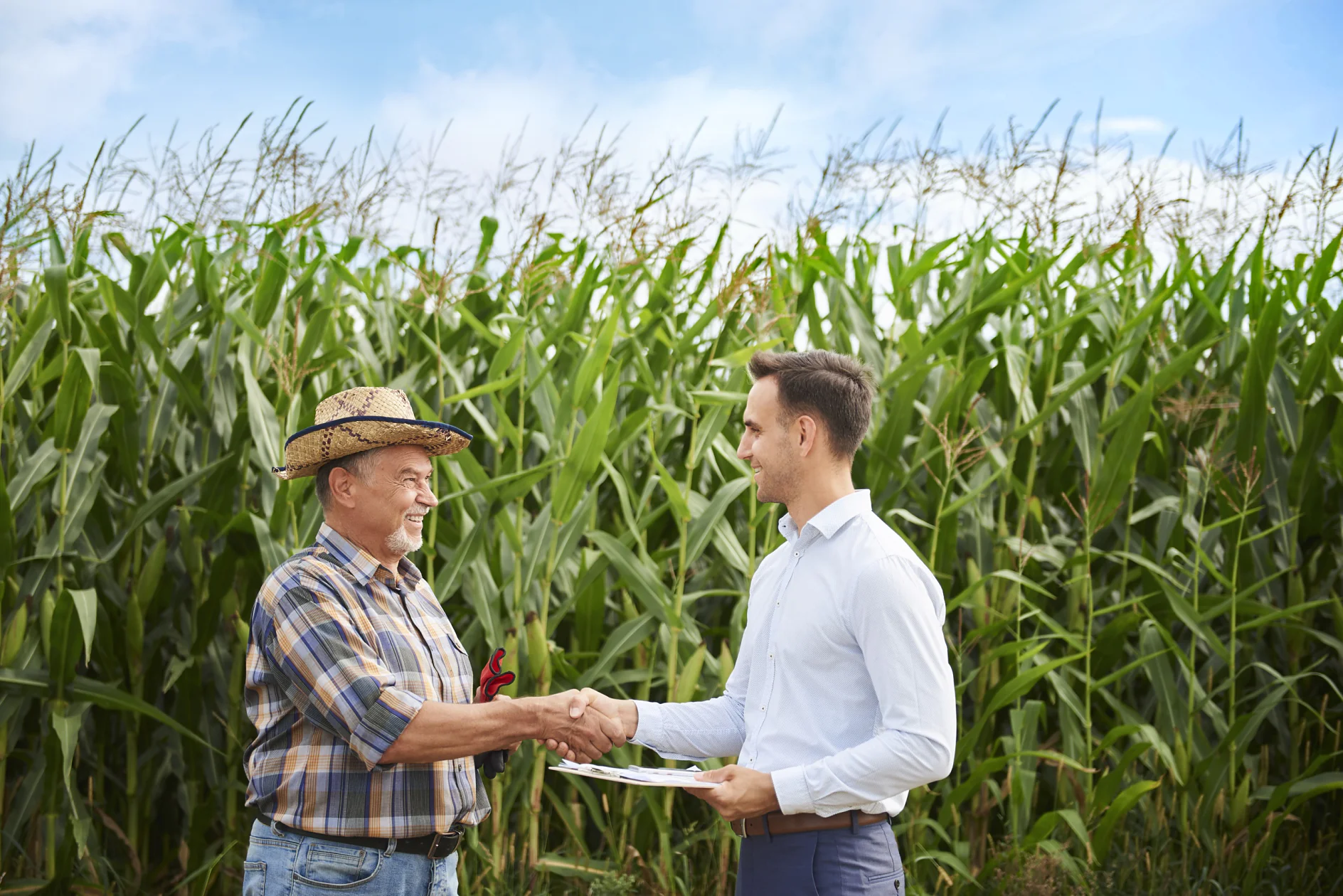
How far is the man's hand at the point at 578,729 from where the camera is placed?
7.18 ft

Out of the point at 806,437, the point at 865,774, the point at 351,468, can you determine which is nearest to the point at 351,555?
the point at 351,468

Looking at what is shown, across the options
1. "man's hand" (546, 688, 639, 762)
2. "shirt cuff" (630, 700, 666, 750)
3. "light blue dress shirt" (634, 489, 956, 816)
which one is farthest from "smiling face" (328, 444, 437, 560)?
"light blue dress shirt" (634, 489, 956, 816)

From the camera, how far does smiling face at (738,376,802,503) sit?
205cm

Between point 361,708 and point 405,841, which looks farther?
point 405,841

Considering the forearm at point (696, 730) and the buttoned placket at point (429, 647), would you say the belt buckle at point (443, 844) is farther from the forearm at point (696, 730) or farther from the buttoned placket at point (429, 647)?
the forearm at point (696, 730)

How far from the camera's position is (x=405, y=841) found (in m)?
2.01

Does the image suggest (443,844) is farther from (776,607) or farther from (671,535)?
(671,535)

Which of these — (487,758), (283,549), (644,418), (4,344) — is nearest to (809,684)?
(487,758)

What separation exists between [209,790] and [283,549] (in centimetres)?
100

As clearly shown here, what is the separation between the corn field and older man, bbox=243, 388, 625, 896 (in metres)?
0.96

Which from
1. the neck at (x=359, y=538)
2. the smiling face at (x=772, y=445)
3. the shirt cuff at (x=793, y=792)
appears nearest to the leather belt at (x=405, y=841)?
the neck at (x=359, y=538)

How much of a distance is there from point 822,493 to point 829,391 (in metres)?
0.19

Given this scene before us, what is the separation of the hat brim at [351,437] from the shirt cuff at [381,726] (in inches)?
20.7

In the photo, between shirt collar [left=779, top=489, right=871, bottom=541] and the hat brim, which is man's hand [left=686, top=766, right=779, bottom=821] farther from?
the hat brim
